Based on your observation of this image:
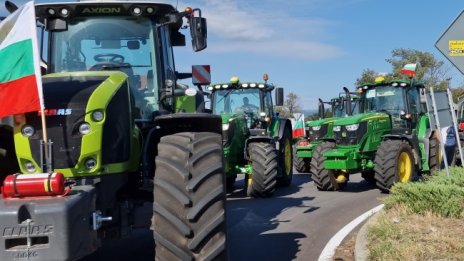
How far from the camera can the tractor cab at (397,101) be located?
43.8 ft

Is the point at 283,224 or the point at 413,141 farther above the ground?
the point at 413,141

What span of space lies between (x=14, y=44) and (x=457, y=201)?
586 cm

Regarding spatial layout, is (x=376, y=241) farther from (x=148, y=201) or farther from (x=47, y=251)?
(x=47, y=251)

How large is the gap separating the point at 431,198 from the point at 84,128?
5.12 meters

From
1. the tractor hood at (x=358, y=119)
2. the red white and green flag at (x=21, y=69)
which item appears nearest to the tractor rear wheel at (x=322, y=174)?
the tractor hood at (x=358, y=119)

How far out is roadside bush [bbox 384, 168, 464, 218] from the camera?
24.0 feet

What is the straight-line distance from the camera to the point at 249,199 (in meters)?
11.3

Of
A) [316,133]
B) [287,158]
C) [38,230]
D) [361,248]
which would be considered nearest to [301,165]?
[316,133]

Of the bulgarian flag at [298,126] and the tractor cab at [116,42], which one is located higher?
the tractor cab at [116,42]

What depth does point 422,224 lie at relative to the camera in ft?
22.8

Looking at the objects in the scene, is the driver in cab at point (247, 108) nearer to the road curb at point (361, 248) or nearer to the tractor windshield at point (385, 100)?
the tractor windshield at point (385, 100)

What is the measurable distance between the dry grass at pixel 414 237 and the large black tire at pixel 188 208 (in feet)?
7.11

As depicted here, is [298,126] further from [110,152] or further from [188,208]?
[188,208]

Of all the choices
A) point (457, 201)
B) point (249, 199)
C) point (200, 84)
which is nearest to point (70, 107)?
point (200, 84)
